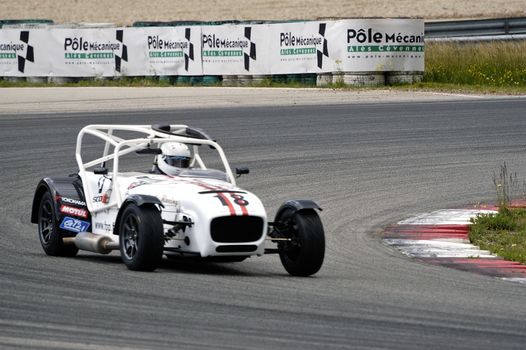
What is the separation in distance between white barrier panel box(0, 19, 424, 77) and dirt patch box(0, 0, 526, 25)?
1867 centimetres

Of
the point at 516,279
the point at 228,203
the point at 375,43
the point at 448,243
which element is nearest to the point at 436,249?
the point at 448,243

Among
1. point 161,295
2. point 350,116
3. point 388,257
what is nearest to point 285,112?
point 350,116

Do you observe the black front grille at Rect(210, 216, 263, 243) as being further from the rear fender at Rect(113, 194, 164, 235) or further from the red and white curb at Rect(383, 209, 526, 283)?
the red and white curb at Rect(383, 209, 526, 283)

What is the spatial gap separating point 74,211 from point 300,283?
2.55m

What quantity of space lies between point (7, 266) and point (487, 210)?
5990 millimetres

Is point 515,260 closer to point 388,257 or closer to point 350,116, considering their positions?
point 388,257

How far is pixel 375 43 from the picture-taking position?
3094cm

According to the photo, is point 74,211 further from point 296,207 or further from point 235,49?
point 235,49

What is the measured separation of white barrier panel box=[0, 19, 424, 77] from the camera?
31.2m

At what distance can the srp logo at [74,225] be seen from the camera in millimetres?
11234

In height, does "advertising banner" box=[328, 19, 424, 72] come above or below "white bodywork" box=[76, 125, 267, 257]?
above

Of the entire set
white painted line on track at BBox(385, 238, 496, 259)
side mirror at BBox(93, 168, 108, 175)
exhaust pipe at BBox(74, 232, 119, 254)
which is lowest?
white painted line on track at BBox(385, 238, 496, 259)

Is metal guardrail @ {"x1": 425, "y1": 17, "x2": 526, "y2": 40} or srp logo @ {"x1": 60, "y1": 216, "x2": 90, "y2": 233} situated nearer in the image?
srp logo @ {"x1": 60, "y1": 216, "x2": 90, "y2": 233}

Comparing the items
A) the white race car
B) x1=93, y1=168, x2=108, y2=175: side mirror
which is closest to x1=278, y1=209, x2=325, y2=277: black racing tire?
the white race car
